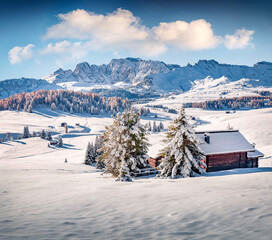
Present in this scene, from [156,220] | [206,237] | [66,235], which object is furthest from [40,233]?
[206,237]

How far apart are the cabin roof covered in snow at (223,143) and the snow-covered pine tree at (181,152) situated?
19.2 ft

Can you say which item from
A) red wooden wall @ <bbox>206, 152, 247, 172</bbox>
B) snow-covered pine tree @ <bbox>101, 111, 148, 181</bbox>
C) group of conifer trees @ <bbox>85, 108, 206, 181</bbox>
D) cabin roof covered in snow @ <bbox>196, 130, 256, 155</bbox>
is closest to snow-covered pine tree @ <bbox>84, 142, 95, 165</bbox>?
group of conifer trees @ <bbox>85, 108, 206, 181</bbox>

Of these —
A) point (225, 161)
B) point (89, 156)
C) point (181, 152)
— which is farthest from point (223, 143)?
point (89, 156)

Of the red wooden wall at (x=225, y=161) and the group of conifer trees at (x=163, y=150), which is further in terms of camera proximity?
the red wooden wall at (x=225, y=161)

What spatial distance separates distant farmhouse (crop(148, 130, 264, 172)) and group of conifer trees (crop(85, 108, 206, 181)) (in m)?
5.05

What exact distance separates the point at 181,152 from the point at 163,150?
2.34 metres

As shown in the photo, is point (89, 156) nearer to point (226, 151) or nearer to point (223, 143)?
point (223, 143)

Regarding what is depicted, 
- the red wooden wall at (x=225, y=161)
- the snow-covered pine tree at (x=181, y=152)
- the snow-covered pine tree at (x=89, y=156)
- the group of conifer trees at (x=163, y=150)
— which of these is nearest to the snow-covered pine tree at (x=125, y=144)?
the group of conifer trees at (x=163, y=150)

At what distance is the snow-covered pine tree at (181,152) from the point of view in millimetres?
20938

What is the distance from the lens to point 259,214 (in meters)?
6.38

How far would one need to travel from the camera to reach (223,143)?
28688mm

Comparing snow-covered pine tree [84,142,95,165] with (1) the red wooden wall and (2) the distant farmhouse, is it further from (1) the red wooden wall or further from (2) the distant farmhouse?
(1) the red wooden wall

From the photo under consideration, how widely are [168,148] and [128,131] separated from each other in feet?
18.0

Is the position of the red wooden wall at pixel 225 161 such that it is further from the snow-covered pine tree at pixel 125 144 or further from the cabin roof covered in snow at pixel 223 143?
the snow-covered pine tree at pixel 125 144
